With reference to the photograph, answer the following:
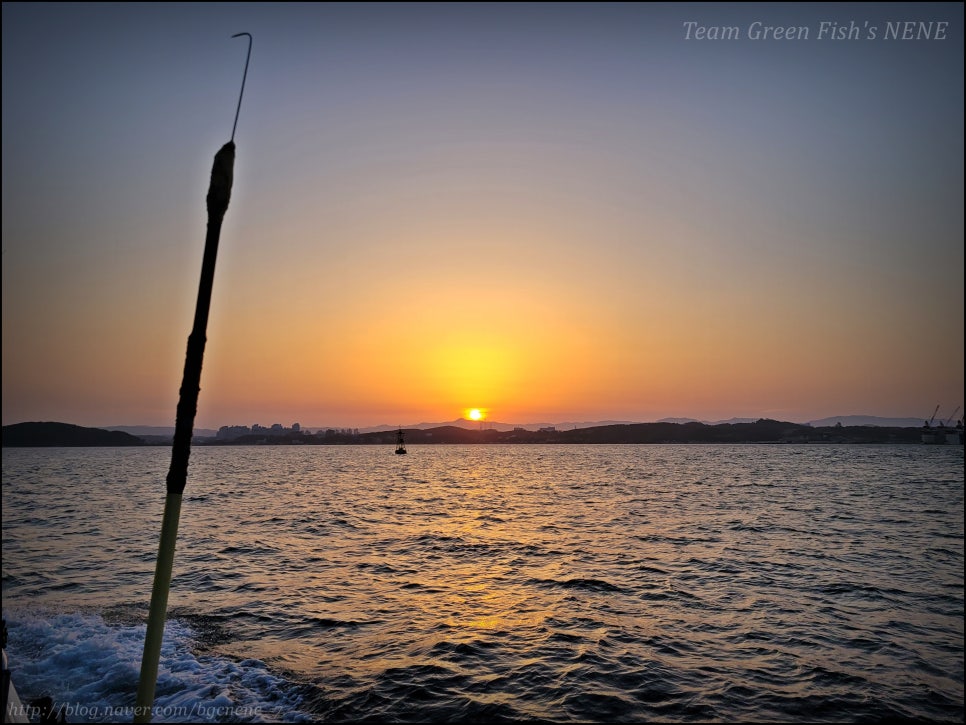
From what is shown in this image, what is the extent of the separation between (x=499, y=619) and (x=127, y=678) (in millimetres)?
11974

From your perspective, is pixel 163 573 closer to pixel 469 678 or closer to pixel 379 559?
pixel 469 678

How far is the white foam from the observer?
47.4 feet

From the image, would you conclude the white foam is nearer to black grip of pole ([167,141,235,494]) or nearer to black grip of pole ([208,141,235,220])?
black grip of pole ([167,141,235,494])

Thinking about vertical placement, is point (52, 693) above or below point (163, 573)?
below

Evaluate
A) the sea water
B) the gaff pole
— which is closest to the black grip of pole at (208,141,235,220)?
the gaff pole

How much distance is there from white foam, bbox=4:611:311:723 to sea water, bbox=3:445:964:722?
0.08m

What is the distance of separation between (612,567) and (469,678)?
15.8 meters

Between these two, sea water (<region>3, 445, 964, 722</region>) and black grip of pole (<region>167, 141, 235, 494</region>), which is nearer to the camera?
black grip of pole (<region>167, 141, 235, 494</region>)

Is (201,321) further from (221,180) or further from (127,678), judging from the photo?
(127,678)

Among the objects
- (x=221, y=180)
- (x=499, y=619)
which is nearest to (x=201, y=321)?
(x=221, y=180)

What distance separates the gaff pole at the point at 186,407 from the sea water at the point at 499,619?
34.9ft

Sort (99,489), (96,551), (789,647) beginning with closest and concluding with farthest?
(789,647) < (96,551) < (99,489)

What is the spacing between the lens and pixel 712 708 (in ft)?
48.8

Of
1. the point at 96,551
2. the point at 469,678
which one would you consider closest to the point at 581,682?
the point at 469,678
